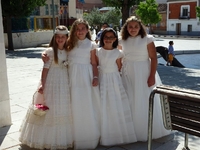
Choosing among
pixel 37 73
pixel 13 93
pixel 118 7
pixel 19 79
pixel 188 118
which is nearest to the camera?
pixel 188 118

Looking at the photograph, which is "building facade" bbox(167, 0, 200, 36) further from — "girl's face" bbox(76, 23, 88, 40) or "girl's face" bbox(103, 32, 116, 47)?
"girl's face" bbox(76, 23, 88, 40)

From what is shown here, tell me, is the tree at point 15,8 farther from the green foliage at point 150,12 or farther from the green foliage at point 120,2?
the green foliage at point 150,12

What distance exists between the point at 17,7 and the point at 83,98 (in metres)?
15.1

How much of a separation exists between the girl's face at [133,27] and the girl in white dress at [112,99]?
226 mm

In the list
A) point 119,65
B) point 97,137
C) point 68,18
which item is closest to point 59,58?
point 119,65

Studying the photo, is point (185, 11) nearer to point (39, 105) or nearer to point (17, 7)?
point (17, 7)

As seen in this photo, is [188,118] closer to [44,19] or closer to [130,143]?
[130,143]

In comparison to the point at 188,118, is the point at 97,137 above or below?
below

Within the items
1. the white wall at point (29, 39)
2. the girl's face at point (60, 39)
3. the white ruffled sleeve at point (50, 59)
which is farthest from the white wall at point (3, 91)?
the white wall at point (29, 39)

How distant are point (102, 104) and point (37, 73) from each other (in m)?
5.99

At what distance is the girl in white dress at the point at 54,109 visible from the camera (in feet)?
11.0

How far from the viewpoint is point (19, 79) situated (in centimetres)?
809

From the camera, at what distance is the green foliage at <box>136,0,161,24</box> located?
4266 centimetres

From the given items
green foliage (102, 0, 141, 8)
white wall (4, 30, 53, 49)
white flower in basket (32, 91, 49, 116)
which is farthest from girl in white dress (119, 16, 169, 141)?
white wall (4, 30, 53, 49)
